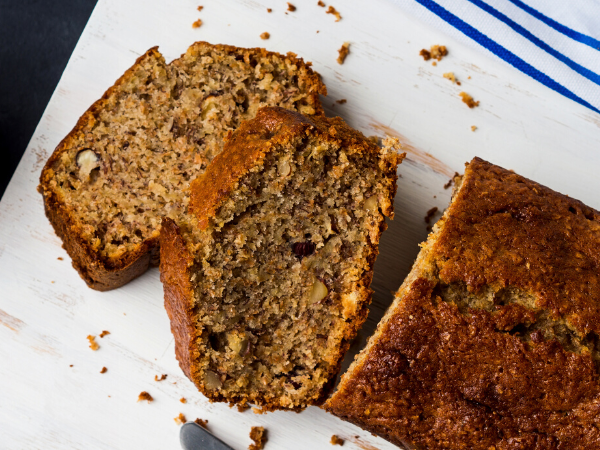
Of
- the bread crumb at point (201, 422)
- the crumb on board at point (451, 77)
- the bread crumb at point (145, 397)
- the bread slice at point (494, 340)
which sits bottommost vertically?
the bread crumb at point (145, 397)

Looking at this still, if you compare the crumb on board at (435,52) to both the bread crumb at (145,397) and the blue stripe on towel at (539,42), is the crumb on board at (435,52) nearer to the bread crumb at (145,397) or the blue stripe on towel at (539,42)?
the blue stripe on towel at (539,42)

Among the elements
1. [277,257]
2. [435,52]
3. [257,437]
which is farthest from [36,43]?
[257,437]

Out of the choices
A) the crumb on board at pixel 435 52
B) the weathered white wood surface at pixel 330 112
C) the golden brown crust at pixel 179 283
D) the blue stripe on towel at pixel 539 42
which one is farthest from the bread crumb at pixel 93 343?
the blue stripe on towel at pixel 539 42

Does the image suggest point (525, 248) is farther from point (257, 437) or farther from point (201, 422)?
point (201, 422)

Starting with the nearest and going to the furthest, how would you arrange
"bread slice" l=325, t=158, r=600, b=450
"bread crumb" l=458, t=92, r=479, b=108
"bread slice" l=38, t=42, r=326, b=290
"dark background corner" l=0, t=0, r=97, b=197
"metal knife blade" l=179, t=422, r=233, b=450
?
"bread slice" l=325, t=158, r=600, b=450 → "bread slice" l=38, t=42, r=326, b=290 → "metal knife blade" l=179, t=422, r=233, b=450 → "bread crumb" l=458, t=92, r=479, b=108 → "dark background corner" l=0, t=0, r=97, b=197

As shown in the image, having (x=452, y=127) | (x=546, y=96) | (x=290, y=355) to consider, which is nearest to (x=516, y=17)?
(x=546, y=96)

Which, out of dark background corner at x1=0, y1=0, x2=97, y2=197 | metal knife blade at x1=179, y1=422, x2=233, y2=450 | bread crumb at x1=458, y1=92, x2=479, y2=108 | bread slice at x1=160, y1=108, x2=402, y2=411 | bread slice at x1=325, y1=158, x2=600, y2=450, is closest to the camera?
bread slice at x1=325, y1=158, x2=600, y2=450

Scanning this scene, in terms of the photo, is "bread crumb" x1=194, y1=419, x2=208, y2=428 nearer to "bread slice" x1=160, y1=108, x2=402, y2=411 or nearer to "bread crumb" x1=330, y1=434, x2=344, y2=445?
"bread slice" x1=160, y1=108, x2=402, y2=411

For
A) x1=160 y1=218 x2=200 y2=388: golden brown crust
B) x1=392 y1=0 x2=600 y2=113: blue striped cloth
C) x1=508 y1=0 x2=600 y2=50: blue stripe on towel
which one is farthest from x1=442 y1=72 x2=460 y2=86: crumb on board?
x1=160 y1=218 x2=200 y2=388: golden brown crust
